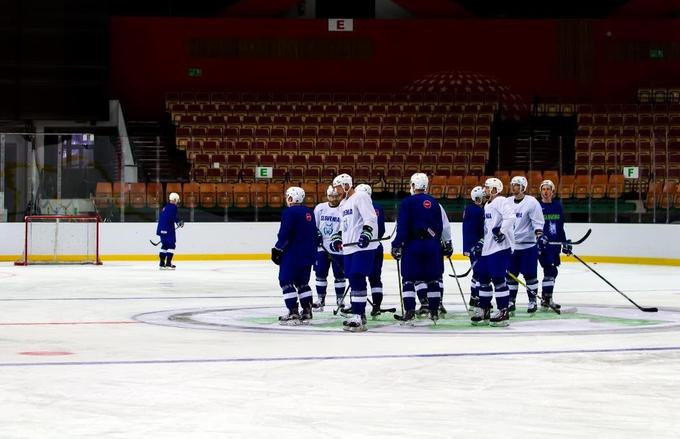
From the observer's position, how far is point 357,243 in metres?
11.4

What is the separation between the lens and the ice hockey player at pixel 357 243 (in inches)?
440

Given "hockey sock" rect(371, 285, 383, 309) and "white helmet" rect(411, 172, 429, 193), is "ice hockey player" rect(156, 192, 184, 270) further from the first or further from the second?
"white helmet" rect(411, 172, 429, 193)

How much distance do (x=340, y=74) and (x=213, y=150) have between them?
6469mm

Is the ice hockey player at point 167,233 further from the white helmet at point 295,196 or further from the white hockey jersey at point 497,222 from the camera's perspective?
the white hockey jersey at point 497,222

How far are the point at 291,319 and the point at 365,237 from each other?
128cm

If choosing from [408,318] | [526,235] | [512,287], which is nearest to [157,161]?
[512,287]

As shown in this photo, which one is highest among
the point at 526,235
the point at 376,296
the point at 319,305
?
the point at 526,235

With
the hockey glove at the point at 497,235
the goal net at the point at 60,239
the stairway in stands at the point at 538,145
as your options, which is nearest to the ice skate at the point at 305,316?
the hockey glove at the point at 497,235

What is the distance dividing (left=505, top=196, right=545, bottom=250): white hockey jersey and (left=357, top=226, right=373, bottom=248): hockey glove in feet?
8.66

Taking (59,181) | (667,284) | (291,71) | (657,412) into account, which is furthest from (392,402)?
(291,71)

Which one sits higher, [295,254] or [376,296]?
[295,254]

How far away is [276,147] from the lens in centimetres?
3219

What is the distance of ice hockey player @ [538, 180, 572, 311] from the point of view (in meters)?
13.9

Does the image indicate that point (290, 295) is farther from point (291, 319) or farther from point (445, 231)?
point (445, 231)
